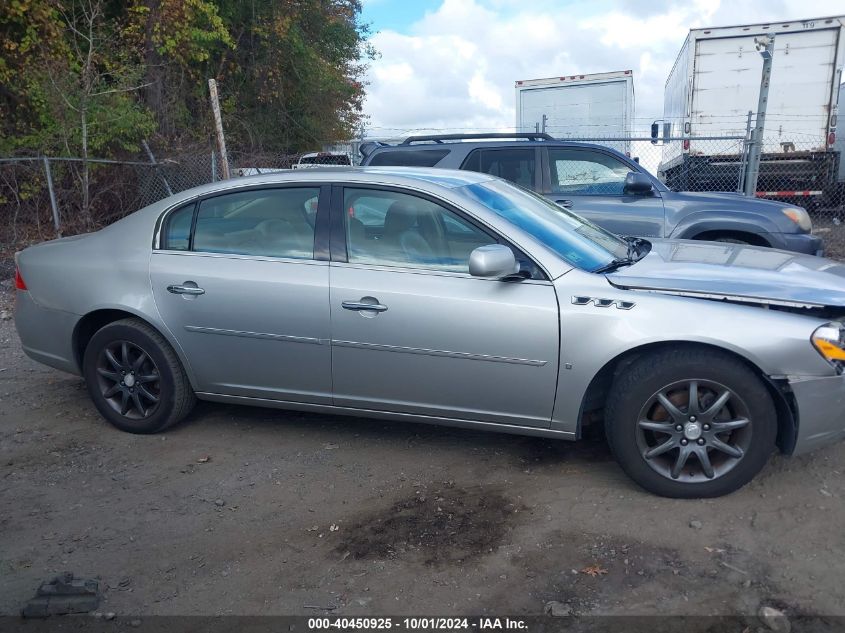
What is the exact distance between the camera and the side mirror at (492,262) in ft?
12.0

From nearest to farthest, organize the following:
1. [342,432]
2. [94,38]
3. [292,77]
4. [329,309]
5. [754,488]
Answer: [754,488] → [329,309] → [342,432] → [94,38] → [292,77]

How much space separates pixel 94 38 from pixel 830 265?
493 inches

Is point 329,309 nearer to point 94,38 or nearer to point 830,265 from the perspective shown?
point 830,265

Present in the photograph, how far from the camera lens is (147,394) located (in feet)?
15.4

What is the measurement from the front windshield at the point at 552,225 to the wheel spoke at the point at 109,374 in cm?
244

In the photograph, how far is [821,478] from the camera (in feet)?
12.8

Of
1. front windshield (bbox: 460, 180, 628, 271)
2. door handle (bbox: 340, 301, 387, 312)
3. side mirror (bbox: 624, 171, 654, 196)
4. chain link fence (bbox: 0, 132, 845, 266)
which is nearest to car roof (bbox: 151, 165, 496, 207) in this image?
front windshield (bbox: 460, 180, 628, 271)

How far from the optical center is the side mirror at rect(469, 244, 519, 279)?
3.65 meters

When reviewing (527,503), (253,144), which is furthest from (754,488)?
(253,144)

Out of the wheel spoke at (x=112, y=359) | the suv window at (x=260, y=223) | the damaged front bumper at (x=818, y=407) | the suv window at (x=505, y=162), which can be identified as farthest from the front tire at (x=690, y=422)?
the suv window at (x=505, y=162)

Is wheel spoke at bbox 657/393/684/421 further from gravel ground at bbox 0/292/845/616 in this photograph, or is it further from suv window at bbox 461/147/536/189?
suv window at bbox 461/147/536/189

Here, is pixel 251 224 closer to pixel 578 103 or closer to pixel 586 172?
pixel 586 172

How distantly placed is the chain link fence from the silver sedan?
558 cm

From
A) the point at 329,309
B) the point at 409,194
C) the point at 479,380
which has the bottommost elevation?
the point at 479,380
